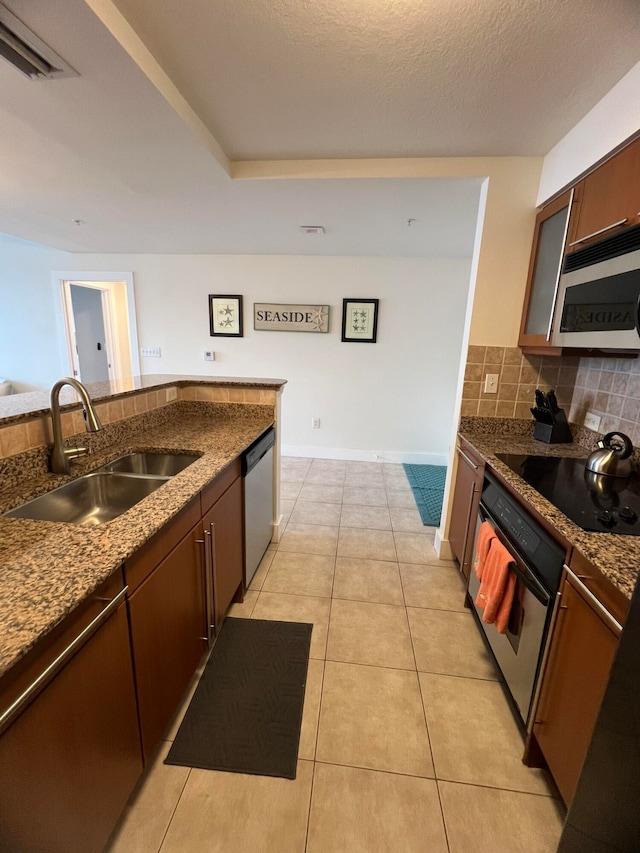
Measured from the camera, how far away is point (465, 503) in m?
2.07

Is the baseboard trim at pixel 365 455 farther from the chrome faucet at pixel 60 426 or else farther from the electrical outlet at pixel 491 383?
the chrome faucet at pixel 60 426

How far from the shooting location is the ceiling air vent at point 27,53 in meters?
1.07

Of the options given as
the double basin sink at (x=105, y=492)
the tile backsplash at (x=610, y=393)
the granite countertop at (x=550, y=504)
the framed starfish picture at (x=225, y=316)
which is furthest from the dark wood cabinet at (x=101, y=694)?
the framed starfish picture at (x=225, y=316)

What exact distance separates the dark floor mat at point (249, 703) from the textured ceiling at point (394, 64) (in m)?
2.45

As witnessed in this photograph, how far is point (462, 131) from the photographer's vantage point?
170 centimetres

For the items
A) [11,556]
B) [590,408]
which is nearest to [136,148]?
[11,556]

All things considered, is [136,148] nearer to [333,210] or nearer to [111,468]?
[333,210]

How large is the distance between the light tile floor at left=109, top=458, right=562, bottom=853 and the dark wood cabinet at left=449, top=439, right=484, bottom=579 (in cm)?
25

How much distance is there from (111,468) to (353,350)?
3.05 metres

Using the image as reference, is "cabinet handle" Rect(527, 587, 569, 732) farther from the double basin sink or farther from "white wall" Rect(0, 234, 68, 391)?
"white wall" Rect(0, 234, 68, 391)

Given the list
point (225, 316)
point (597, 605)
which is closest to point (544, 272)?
point (597, 605)

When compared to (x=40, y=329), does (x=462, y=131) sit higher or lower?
higher

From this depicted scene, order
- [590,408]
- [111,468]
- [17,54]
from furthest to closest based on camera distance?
[590,408], [111,468], [17,54]

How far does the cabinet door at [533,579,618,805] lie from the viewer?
36.1 inches
